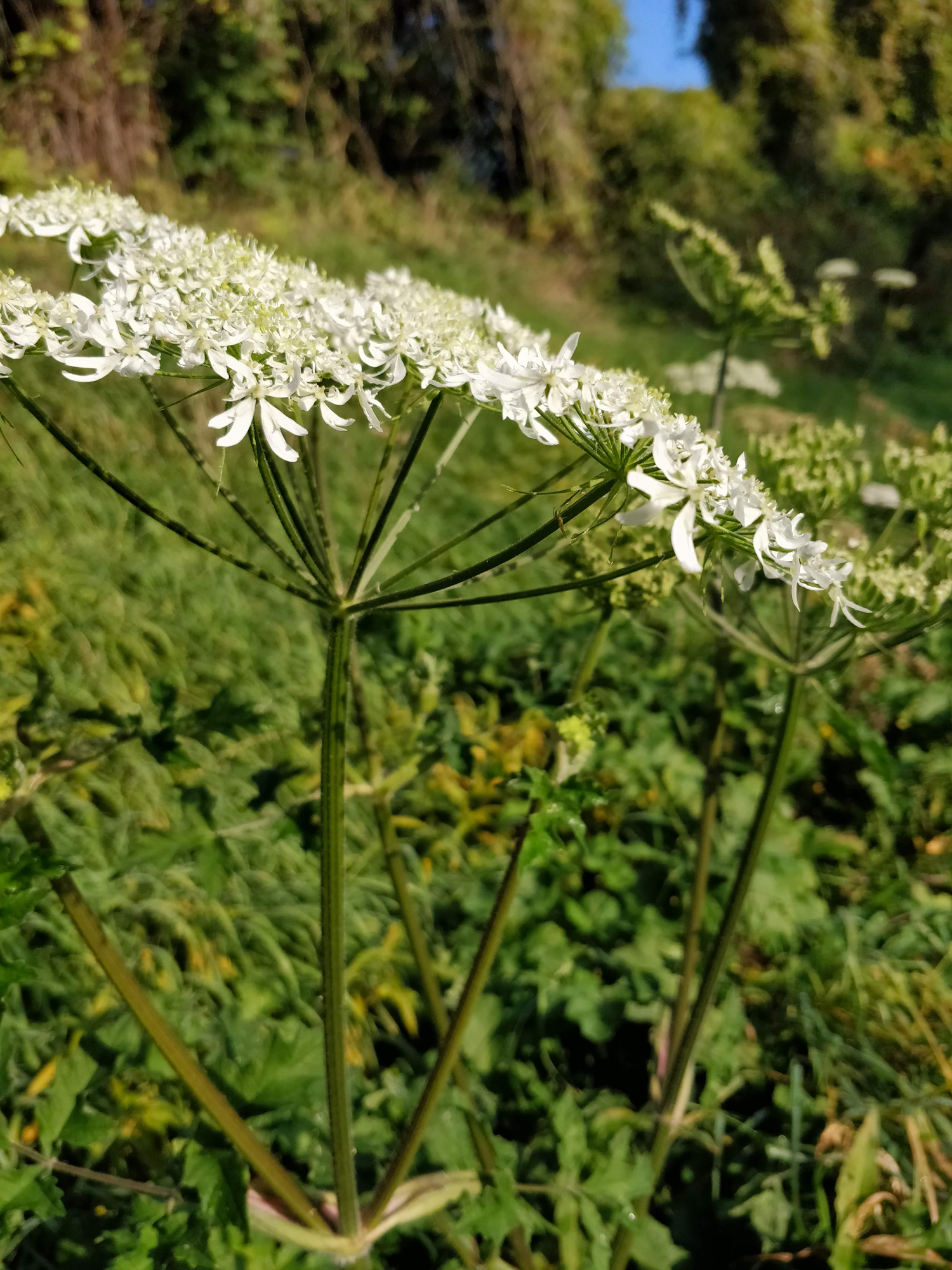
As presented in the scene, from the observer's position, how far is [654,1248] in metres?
2.04

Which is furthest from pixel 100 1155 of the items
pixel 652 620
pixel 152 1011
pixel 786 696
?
pixel 652 620

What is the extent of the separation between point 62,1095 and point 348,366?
1530mm

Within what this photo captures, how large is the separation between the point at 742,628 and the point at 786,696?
279mm

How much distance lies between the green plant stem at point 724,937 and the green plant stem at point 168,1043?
2.78 ft

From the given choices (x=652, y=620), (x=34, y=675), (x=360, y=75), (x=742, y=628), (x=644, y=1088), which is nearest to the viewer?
(x=742, y=628)

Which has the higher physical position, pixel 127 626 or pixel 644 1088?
pixel 127 626

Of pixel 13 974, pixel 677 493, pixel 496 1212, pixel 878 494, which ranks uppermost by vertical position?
pixel 677 493

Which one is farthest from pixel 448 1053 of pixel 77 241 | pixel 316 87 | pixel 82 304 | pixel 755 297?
pixel 316 87

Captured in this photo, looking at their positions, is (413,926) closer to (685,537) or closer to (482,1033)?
(482,1033)

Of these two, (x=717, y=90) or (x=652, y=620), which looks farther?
(x=717, y=90)

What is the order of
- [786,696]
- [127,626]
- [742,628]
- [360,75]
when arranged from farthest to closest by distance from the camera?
[360,75]
[127,626]
[742,628]
[786,696]

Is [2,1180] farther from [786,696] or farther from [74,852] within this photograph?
[786,696]

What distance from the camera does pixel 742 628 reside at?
6.92ft

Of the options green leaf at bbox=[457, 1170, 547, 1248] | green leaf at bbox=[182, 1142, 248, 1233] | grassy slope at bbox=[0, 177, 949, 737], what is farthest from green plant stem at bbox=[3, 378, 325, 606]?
grassy slope at bbox=[0, 177, 949, 737]
